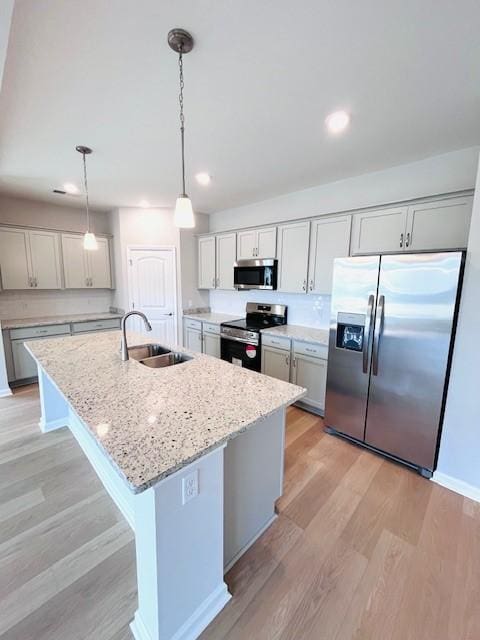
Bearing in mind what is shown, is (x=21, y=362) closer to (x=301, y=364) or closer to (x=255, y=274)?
(x=255, y=274)

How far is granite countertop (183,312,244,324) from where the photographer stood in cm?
424

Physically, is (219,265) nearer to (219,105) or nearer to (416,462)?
(219,105)

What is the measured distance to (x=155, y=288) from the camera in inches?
181

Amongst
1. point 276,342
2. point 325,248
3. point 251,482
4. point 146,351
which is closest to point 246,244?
point 325,248

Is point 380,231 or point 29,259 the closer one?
point 380,231

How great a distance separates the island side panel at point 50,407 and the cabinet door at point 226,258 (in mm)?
2600

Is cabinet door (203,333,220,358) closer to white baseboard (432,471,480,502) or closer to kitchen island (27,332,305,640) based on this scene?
kitchen island (27,332,305,640)

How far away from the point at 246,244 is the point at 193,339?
70.4 inches

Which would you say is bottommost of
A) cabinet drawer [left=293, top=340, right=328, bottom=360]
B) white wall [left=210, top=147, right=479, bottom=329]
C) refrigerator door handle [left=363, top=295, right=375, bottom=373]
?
cabinet drawer [left=293, top=340, right=328, bottom=360]

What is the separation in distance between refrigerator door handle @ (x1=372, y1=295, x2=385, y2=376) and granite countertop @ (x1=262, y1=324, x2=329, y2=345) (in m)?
0.64

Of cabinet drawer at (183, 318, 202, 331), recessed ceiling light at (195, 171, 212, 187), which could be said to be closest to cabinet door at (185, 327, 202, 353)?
cabinet drawer at (183, 318, 202, 331)

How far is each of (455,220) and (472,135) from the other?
0.64 metres

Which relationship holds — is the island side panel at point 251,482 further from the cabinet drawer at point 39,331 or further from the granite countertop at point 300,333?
the cabinet drawer at point 39,331

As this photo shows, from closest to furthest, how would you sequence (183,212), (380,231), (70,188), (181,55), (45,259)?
(181,55) < (183,212) < (380,231) < (70,188) < (45,259)
